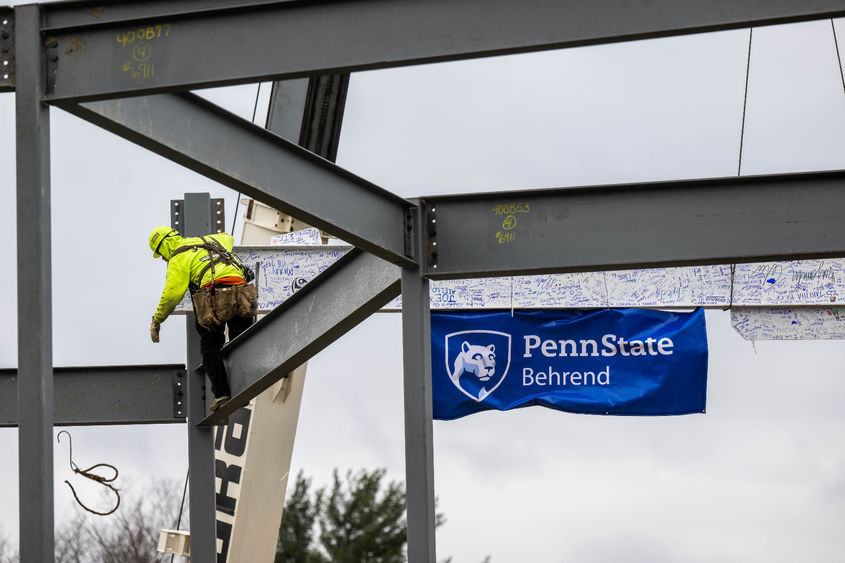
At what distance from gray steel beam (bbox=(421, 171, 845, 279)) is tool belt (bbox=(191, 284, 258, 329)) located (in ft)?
7.29

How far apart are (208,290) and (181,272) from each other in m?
0.28

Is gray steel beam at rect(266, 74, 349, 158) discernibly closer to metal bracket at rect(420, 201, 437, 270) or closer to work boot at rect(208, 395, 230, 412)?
work boot at rect(208, 395, 230, 412)

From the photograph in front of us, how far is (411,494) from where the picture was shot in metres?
9.48

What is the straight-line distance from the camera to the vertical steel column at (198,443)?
1223cm

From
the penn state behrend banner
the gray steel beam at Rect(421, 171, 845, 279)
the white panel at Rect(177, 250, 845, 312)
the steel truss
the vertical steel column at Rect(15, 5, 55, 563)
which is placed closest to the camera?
the vertical steel column at Rect(15, 5, 55, 563)

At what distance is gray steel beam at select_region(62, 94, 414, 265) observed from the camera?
7812mm

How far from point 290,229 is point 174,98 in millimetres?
7580

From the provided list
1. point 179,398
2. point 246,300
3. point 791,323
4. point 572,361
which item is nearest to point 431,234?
point 246,300

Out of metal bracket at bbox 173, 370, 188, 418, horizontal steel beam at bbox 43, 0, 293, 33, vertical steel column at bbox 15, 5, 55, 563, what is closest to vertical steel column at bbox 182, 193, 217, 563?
metal bracket at bbox 173, 370, 188, 418

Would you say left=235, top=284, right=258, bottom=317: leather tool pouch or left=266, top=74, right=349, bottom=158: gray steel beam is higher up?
left=266, top=74, right=349, bottom=158: gray steel beam

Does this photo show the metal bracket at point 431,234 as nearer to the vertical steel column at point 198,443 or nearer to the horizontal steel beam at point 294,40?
the horizontal steel beam at point 294,40

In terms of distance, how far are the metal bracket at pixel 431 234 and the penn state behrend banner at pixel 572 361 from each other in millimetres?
6756

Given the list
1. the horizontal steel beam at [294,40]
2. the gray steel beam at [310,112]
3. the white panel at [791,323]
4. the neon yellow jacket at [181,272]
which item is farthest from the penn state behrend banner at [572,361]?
the horizontal steel beam at [294,40]

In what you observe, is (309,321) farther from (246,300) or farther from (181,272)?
(181,272)
